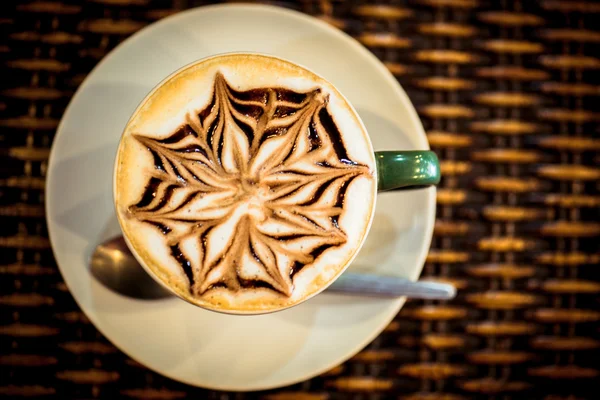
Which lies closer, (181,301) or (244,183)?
(244,183)

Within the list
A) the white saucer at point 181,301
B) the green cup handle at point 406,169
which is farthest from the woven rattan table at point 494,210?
the green cup handle at point 406,169

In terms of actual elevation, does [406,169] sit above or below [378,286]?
above

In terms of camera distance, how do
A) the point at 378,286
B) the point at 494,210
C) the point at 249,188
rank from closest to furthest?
the point at 249,188 → the point at 378,286 → the point at 494,210

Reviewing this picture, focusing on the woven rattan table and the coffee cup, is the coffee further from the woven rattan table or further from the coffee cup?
the woven rattan table

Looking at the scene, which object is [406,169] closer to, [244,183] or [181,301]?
[244,183]

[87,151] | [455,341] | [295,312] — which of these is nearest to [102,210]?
[87,151]

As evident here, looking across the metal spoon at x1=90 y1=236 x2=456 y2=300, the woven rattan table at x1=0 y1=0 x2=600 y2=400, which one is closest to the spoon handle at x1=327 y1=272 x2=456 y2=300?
the metal spoon at x1=90 y1=236 x2=456 y2=300

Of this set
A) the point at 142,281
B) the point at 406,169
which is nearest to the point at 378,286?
the point at 406,169
